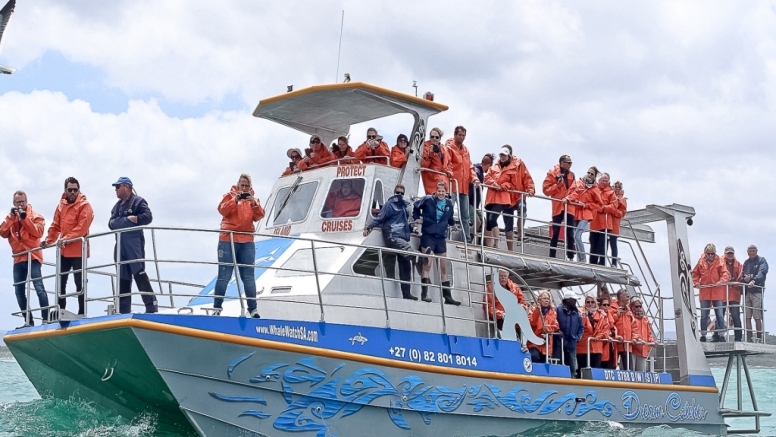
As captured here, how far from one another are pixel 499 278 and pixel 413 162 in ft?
6.34

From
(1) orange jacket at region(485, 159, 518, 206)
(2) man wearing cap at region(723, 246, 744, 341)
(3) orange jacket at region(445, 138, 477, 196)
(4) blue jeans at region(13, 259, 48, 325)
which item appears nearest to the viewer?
(4) blue jeans at region(13, 259, 48, 325)

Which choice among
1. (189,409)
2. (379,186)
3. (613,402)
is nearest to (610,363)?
(613,402)

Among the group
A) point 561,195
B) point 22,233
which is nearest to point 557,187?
point 561,195

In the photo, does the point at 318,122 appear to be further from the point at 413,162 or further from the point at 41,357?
the point at 41,357

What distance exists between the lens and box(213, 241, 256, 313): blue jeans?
10836 millimetres

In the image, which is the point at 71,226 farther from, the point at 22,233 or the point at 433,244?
the point at 433,244

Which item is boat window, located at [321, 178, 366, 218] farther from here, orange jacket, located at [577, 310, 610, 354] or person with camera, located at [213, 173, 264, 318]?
orange jacket, located at [577, 310, 610, 354]

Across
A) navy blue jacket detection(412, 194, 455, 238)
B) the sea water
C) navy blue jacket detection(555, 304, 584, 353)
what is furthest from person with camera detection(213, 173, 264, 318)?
navy blue jacket detection(555, 304, 584, 353)

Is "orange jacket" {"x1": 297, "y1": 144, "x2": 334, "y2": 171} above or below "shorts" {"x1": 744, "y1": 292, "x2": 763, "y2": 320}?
above

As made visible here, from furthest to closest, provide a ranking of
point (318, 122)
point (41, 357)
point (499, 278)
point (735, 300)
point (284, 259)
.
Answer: point (735, 300)
point (318, 122)
point (499, 278)
point (284, 259)
point (41, 357)

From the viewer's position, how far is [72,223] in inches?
448

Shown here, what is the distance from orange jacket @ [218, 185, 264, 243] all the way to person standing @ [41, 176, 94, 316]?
164 cm

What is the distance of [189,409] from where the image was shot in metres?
9.85

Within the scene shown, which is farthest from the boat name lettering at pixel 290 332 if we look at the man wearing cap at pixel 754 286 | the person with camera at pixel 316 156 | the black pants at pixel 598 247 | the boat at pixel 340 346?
the man wearing cap at pixel 754 286
